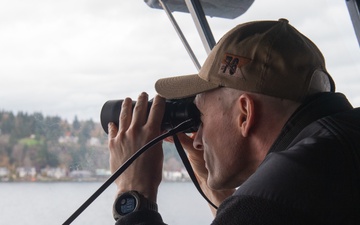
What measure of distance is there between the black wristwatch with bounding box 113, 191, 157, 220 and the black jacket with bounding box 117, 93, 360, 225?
345 mm

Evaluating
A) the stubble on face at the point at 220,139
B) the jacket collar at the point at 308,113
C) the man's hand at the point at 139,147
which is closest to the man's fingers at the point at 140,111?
the man's hand at the point at 139,147

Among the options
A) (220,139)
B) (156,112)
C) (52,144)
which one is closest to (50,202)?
(52,144)

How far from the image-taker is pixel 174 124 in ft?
4.19

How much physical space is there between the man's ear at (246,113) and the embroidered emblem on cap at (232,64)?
46mm

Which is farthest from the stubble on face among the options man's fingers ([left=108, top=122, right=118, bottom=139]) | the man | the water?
the water

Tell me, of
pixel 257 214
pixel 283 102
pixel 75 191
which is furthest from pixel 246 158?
pixel 75 191

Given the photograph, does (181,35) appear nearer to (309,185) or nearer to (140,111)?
(140,111)

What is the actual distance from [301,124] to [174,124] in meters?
0.38

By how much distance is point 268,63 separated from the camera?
3.48 feet

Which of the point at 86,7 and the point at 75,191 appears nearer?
the point at 75,191

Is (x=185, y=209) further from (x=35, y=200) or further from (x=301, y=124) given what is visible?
(x=301, y=124)

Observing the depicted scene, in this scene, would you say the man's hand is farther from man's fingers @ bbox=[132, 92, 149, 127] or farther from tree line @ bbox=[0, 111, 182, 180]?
tree line @ bbox=[0, 111, 182, 180]

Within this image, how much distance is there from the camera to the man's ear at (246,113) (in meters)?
1.06

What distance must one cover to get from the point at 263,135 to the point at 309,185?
0.29 m
